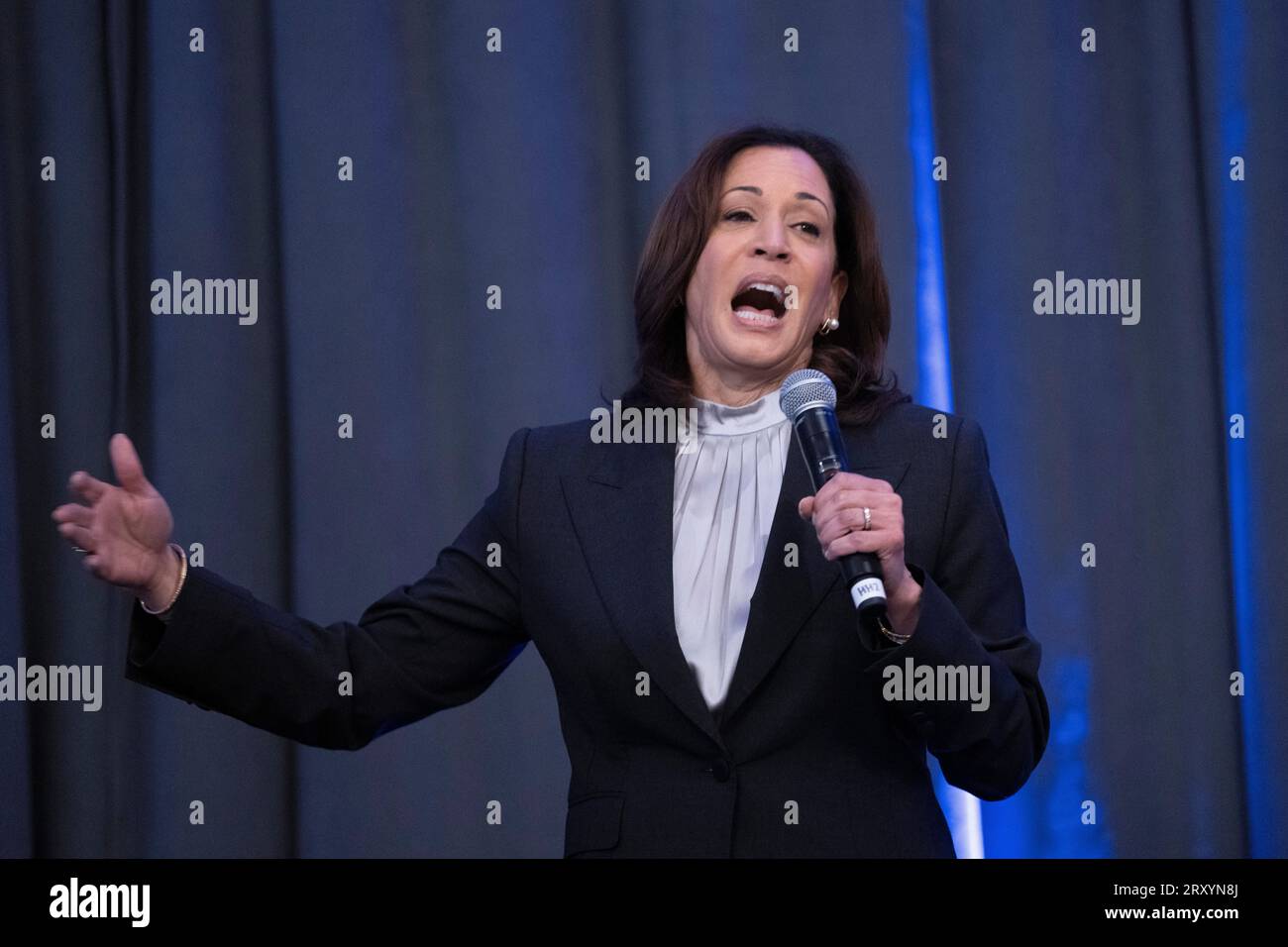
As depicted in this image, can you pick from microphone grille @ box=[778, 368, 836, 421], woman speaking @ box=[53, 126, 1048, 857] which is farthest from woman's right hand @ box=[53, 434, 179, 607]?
microphone grille @ box=[778, 368, 836, 421]

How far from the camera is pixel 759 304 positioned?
6.31 feet

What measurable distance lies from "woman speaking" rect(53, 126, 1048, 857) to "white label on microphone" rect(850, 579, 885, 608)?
3 cm

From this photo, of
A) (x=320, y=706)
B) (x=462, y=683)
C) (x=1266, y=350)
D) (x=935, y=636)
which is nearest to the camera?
(x=935, y=636)

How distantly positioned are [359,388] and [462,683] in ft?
3.85

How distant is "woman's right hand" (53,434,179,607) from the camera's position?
149 centimetres

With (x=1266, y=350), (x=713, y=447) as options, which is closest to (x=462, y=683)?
(x=713, y=447)

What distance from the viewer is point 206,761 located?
2.87 m

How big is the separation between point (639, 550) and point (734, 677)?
23 cm
